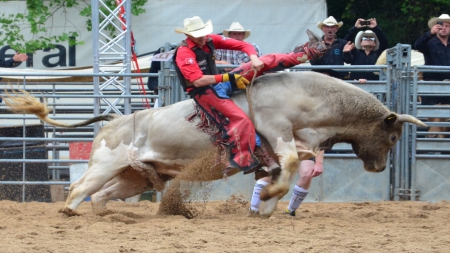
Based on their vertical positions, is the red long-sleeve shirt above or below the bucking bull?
above

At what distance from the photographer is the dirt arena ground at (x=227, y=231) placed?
540cm

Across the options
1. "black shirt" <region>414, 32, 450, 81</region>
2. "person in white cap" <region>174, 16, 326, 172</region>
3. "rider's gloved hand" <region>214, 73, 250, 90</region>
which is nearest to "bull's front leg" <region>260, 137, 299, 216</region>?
"person in white cap" <region>174, 16, 326, 172</region>

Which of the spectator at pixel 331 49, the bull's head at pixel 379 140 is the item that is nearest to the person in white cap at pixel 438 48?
the spectator at pixel 331 49

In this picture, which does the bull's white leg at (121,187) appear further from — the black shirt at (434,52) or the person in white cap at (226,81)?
the black shirt at (434,52)

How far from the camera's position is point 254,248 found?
5320mm

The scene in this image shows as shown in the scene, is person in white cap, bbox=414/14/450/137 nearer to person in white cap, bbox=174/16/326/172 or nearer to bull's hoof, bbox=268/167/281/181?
person in white cap, bbox=174/16/326/172

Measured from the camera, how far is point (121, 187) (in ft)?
25.9

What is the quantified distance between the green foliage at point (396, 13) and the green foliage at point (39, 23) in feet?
16.1

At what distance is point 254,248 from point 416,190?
4598 millimetres

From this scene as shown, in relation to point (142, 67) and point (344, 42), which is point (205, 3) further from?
point (344, 42)

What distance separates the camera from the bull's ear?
725cm

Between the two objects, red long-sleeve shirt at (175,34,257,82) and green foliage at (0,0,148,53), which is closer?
red long-sleeve shirt at (175,34,257,82)

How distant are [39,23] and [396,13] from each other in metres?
7.96

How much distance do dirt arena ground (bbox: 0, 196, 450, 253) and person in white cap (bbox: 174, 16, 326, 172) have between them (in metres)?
0.65
